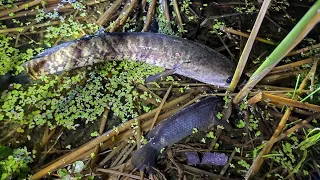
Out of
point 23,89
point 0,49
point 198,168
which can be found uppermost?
point 0,49

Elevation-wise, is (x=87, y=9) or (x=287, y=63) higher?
(x=87, y=9)

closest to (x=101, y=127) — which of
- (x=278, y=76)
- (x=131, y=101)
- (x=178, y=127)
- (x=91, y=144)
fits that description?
(x=91, y=144)

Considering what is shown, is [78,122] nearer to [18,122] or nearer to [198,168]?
[18,122]

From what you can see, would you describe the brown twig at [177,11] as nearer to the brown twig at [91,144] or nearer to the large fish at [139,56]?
the large fish at [139,56]

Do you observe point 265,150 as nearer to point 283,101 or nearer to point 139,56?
point 283,101

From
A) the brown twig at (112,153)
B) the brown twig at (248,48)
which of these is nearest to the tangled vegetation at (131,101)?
the brown twig at (112,153)

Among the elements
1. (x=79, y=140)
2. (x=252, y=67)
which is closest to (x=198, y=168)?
(x=79, y=140)

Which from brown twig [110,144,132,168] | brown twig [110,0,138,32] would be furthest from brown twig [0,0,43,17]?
brown twig [110,144,132,168]

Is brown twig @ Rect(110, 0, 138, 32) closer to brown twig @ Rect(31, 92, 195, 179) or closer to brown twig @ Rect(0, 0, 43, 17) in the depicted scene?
brown twig @ Rect(0, 0, 43, 17)
